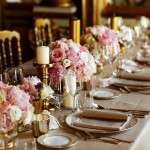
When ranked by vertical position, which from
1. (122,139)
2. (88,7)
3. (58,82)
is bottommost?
(122,139)

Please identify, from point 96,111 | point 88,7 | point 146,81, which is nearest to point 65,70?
point 96,111

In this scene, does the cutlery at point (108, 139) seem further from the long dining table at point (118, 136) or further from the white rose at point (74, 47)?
the white rose at point (74, 47)

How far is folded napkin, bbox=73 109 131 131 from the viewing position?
Answer: 159 centimetres

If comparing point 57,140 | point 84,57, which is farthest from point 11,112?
point 84,57

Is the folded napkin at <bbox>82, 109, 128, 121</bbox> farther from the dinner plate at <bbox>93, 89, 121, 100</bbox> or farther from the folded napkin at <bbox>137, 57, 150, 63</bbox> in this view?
the folded napkin at <bbox>137, 57, 150, 63</bbox>

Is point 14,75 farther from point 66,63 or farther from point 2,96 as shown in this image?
point 2,96

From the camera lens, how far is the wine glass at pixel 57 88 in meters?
1.78

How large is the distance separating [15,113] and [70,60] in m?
0.64

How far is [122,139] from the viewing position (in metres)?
1.52

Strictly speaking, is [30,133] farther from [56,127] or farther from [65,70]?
[65,70]

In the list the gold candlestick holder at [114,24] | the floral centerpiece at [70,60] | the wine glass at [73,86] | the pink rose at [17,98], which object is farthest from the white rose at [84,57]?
the gold candlestick holder at [114,24]

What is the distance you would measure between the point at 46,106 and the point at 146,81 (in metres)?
0.75

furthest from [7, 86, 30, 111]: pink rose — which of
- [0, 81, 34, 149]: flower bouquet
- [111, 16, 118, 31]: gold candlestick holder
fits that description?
[111, 16, 118, 31]: gold candlestick holder

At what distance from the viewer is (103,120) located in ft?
5.52
